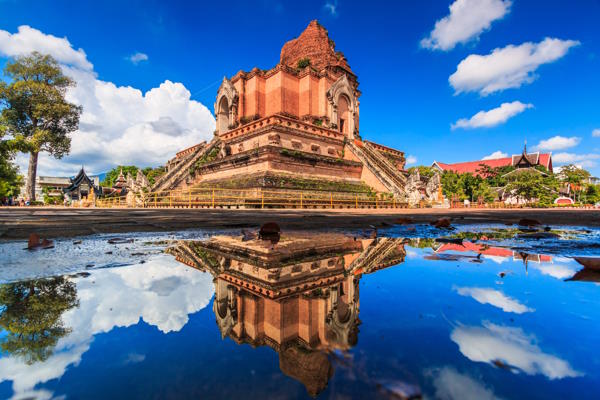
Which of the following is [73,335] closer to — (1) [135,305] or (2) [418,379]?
(1) [135,305]

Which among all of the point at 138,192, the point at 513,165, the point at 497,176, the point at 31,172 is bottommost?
the point at 138,192

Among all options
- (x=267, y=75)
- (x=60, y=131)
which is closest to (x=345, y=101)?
(x=267, y=75)

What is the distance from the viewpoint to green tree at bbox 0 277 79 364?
70 cm

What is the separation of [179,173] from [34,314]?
63.6ft

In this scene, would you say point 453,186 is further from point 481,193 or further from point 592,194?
point 592,194

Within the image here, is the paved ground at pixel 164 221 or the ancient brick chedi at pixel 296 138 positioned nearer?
the paved ground at pixel 164 221

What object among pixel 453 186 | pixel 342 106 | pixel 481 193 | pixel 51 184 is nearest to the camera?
pixel 342 106

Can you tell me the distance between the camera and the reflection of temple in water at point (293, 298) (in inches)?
27.5

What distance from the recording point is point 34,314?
0.89 meters

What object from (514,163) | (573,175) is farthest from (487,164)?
(573,175)

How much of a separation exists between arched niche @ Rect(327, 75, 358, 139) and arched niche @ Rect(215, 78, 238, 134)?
6798mm

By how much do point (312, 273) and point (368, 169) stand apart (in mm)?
18179

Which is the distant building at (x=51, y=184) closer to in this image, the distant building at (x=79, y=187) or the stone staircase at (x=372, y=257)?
the distant building at (x=79, y=187)

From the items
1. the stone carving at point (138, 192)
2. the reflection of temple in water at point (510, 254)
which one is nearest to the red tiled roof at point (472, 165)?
the stone carving at point (138, 192)
